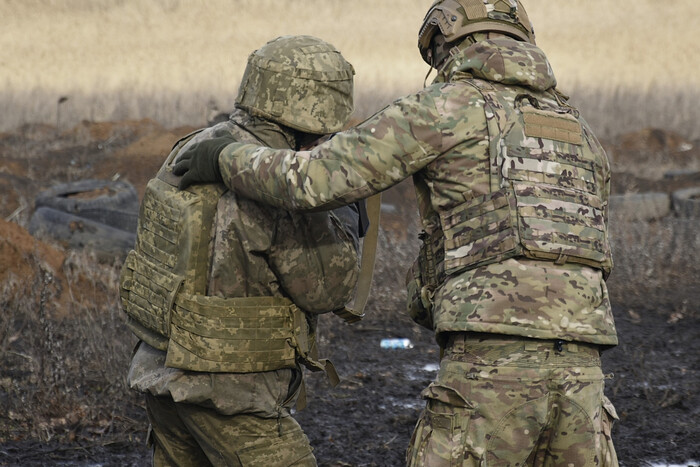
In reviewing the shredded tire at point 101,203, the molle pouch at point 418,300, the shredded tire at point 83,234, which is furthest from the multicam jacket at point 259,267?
the shredded tire at point 101,203

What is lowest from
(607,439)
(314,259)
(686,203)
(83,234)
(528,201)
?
(607,439)

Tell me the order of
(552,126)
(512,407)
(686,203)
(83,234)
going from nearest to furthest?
1. (512,407)
2. (552,126)
3. (83,234)
4. (686,203)

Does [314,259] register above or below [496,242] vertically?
below

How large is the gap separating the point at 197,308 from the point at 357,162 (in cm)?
74

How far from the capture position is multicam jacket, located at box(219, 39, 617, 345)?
8.42 feet

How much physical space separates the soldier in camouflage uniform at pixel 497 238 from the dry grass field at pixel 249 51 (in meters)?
19.3

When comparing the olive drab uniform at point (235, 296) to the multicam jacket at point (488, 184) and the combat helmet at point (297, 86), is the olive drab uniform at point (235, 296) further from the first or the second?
the multicam jacket at point (488, 184)

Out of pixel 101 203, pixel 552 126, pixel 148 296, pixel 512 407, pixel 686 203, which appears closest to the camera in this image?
pixel 512 407

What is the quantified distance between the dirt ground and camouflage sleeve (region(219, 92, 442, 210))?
1.12 meters

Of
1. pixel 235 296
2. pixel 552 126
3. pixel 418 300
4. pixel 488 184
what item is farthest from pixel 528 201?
pixel 235 296

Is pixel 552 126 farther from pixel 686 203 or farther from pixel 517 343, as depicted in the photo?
pixel 686 203

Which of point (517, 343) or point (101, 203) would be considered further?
point (101, 203)

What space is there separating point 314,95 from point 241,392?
1028 mm

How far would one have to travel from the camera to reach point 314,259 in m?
2.92
